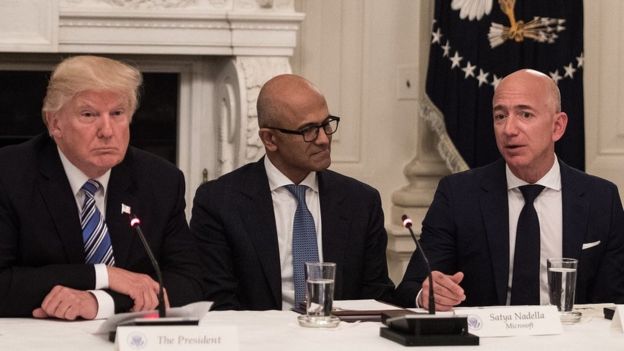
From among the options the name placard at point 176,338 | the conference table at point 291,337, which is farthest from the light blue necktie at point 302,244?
the name placard at point 176,338

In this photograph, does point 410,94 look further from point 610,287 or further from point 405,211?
point 610,287

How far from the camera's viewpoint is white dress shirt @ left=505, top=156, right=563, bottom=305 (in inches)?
143

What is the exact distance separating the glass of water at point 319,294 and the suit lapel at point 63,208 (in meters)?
0.72

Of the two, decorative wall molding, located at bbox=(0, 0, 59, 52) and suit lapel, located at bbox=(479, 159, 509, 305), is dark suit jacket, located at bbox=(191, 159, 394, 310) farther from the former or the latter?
decorative wall molding, located at bbox=(0, 0, 59, 52)

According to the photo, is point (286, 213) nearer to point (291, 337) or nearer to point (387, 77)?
point (291, 337)

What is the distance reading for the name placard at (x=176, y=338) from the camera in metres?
2.35

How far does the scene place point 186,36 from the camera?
517 cm

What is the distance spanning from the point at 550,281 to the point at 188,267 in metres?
1.07

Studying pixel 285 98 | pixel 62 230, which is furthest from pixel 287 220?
pixel 62 230

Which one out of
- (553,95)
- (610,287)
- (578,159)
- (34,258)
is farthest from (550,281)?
(578,159)

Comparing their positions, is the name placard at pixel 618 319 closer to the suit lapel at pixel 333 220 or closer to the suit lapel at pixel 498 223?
the suit lapel at pixel 498 223

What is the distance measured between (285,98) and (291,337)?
1470 millimetres

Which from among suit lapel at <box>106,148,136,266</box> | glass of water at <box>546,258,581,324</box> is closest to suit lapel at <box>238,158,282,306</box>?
suit lapel at <box>106,148,136,266</box>

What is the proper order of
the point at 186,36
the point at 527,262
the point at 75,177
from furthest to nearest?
the point at 186,36 → the point at 527,262 → the point at 75,177
